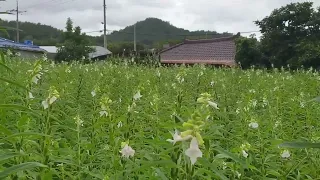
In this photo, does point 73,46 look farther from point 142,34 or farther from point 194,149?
point 142,34

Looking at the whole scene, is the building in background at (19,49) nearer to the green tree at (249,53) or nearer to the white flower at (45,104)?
the white flower at (45,104)

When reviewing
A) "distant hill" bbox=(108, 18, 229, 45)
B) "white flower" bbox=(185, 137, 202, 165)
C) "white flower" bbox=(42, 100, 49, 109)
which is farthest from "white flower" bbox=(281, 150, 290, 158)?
"distant hill" bbox=(108, 18, 229, 45)

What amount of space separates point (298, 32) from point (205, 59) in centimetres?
1564

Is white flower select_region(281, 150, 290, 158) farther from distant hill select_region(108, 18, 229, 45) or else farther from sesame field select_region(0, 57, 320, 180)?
distant hill select_region(108, 18, 229, 45)

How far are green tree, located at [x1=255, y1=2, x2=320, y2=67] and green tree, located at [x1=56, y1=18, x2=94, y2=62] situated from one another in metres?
9.73

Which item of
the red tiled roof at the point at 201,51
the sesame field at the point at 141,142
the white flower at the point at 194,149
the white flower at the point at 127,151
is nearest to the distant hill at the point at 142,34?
the red tiled roof at the point at 201,51

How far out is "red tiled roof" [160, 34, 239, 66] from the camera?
118ft

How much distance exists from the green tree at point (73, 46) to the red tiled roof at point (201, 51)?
7750 mm

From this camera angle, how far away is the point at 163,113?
→ 3.42 m

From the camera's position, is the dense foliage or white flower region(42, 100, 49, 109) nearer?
white flower region(42, 100, 49, 109)

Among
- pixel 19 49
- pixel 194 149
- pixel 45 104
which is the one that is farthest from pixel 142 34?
pixel 194 149

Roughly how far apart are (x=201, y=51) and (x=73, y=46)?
49.1 feet

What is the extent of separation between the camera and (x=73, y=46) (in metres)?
26.7

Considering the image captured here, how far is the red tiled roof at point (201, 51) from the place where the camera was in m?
35.9
